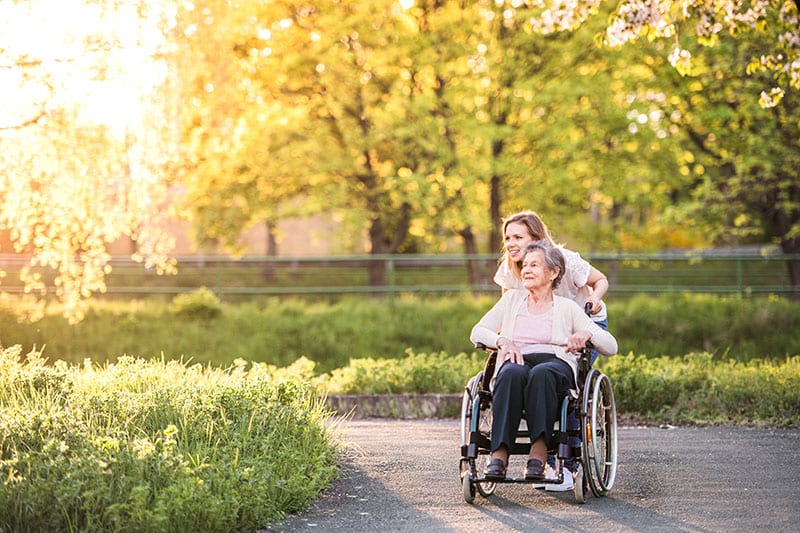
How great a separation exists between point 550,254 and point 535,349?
56 centimetres

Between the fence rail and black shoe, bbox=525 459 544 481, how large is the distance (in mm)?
13165

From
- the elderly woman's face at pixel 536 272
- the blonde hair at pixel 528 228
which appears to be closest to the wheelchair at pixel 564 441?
the elderly woman's face at pixel 536 272

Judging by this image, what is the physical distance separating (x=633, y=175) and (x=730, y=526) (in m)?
16.4

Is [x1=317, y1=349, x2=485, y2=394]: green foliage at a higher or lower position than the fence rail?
lower

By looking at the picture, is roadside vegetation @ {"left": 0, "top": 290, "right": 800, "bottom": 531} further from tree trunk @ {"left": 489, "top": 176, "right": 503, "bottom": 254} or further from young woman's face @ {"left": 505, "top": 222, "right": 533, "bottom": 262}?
tree trunk @ {"left": 489, "top": 176, "right": 503, "bottom": 254}

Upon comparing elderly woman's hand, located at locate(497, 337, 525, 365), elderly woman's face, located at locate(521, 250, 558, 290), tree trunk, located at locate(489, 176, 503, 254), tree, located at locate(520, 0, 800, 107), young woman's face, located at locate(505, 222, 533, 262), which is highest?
tree, located at locate(520, 0, 800, 107)

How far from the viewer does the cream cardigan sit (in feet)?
20.5

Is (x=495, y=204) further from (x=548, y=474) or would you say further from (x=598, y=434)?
(x=548, y=474)

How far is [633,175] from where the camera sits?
70.1 feet

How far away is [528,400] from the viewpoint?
5.95m

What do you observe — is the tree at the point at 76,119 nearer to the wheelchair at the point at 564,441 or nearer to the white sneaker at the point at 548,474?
the wheelchair at the point at 564,441

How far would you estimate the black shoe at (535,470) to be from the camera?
5801mm

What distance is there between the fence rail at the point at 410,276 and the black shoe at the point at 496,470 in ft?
43.1

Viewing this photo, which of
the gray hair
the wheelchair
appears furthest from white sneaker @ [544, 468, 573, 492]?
the gray hair
